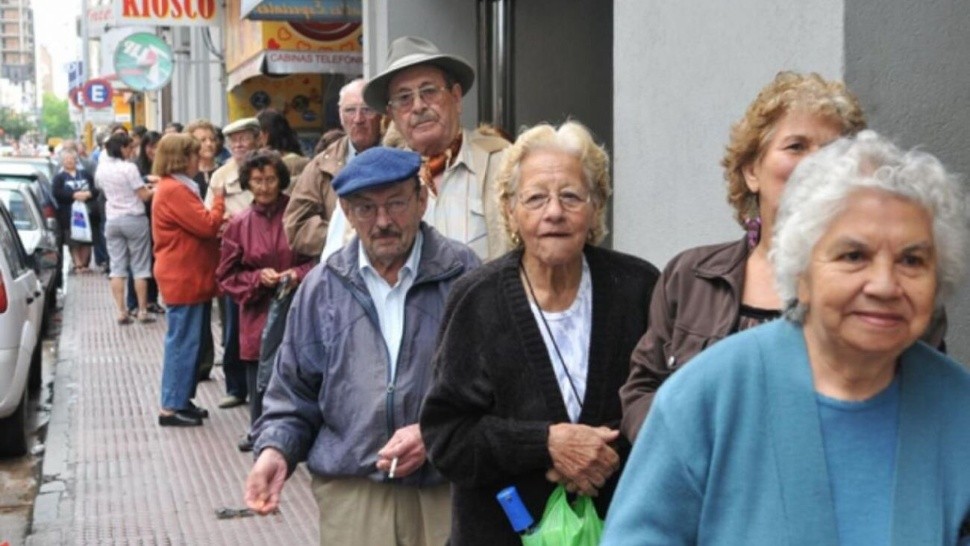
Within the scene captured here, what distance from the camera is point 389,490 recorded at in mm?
4715

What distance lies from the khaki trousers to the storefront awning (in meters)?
10.2

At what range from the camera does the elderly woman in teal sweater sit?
2.66 metres

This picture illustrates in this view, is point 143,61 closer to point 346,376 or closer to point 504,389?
point 346,376

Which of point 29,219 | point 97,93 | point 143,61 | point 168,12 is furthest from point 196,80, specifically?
point 97,93

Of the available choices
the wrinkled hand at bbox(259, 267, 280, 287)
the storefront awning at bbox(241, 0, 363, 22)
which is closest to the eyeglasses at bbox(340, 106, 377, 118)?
the wrinkled hand at bbox(259, 267, 280, 287)

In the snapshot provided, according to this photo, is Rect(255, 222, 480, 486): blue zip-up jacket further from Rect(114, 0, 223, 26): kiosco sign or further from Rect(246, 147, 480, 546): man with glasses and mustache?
Rect(114, 0, 223, 26): kiosco sign

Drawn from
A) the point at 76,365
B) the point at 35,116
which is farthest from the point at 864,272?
the point at 35,116

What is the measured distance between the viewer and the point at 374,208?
4.71m

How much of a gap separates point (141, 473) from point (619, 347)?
6.49 m

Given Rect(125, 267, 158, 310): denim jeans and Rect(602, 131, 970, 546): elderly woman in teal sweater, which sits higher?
Rect(602, 131, 970, 546): elderly woman in teal sweater

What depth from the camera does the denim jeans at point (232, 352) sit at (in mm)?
11102

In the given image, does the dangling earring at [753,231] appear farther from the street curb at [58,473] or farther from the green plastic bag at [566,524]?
the street curb at [58,473]

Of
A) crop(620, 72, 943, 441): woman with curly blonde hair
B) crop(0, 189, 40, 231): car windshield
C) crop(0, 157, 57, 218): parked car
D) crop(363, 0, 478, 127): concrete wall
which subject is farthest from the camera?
crop(0, 157, 57, 218): parked car

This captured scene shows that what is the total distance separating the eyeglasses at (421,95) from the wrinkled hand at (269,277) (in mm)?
3546
